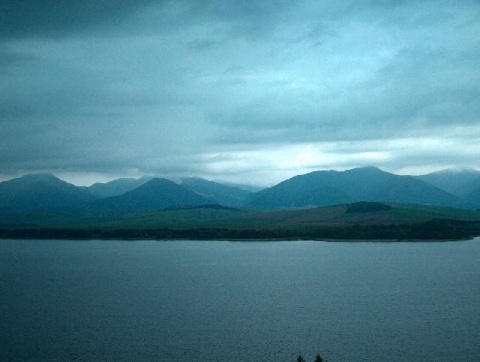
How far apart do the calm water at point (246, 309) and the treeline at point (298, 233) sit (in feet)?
92.4

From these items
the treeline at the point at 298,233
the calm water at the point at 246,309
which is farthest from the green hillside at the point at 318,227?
the calm water at the point at 246,309

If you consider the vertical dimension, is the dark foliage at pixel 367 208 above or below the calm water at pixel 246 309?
above

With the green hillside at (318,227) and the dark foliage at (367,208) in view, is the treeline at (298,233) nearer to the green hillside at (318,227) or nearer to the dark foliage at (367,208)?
the green hillside at (318,227)

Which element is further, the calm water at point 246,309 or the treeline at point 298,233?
the treeline at point 298,233

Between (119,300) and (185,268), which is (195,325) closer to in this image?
(119,300)

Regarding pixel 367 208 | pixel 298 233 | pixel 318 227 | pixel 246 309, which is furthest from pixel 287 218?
pixel 246 309

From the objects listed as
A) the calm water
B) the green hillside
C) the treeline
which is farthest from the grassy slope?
the calm water

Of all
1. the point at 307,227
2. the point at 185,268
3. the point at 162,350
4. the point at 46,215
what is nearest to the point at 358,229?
the point at 307,227

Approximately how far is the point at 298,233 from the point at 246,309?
2847 inches

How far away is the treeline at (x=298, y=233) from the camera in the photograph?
337 feet

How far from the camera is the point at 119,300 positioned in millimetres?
45562

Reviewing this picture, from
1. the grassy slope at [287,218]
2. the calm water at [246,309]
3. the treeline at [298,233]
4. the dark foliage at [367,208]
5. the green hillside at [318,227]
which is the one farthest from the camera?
the dark foliage at [367,208]

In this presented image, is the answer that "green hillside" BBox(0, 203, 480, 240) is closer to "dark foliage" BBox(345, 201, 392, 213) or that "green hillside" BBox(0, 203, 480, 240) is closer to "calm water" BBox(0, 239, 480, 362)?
"dark foliage" BBox(345, 201, 392, 213)

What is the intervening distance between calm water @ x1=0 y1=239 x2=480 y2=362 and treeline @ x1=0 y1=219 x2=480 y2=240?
28.2 metres
